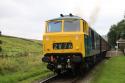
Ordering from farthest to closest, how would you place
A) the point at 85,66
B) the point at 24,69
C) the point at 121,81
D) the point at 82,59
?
1. the point at 24,69
2. the point at 85,66
3. the point at 82,59
4. the point at 121,81

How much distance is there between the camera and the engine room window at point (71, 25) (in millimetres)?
20452

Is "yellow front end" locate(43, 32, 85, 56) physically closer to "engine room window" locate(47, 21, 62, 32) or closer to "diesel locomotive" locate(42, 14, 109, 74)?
"diesel locomotive" locate(42, 14, 109, 74)

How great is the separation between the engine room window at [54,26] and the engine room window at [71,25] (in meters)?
0.35

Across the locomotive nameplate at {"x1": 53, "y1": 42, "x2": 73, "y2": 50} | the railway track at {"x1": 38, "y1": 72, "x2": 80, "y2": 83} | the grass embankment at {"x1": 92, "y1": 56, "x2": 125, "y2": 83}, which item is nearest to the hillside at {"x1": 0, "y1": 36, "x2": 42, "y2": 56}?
the grass embankment at {"x1": 92, "y1": 56, "x2": 125, "y2": 83}

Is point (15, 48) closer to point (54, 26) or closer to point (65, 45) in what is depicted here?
point (54, 26)

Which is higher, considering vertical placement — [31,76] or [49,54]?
[49,54]

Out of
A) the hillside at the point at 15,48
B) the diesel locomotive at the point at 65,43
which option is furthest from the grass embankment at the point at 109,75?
the hillside at the point at 15,48

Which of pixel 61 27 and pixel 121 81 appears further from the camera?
pixel 61 27

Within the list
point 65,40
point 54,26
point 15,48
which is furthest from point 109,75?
point 15,48

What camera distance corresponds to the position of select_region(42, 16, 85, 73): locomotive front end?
19.8 meters

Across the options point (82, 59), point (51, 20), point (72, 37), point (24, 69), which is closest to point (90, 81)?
point (82, 59)

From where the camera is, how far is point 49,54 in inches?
797

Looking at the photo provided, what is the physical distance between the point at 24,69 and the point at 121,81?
8.06 metres

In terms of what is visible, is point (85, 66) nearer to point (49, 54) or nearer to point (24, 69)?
point (49, 54)
